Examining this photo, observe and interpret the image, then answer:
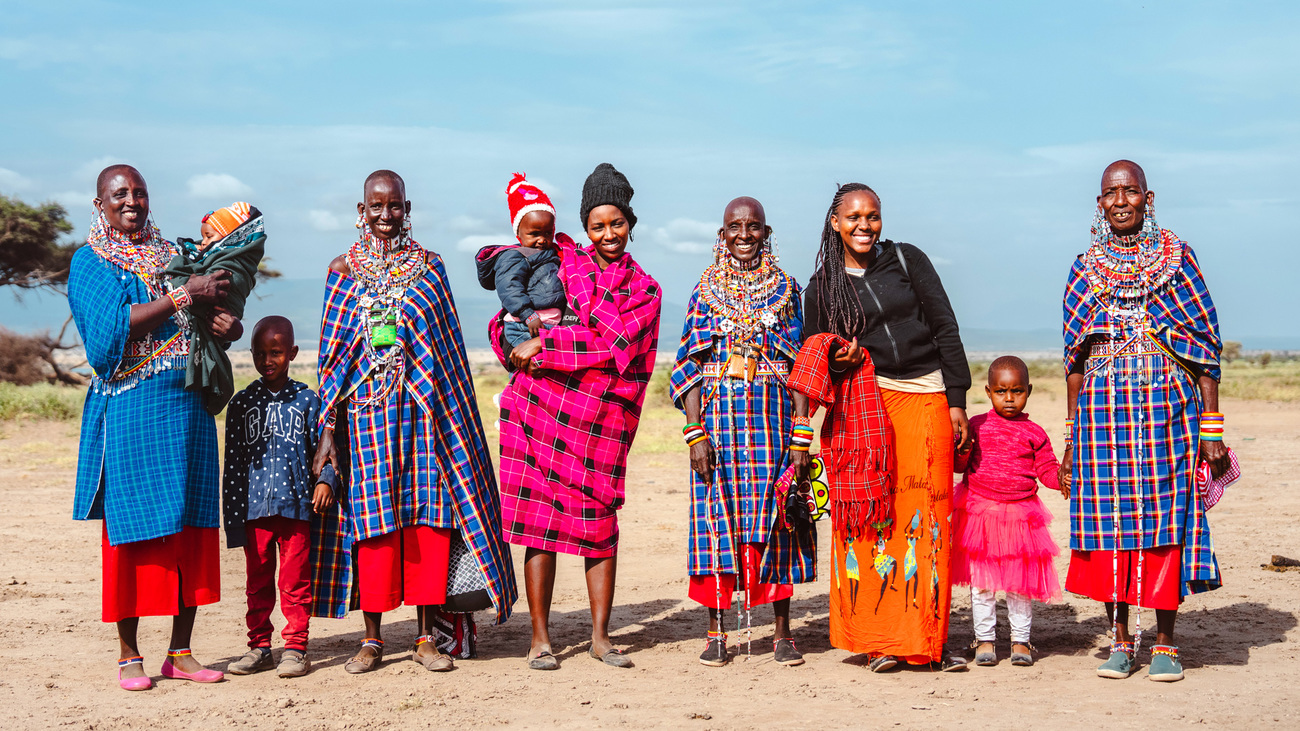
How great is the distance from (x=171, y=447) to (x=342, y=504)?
2.77 feet

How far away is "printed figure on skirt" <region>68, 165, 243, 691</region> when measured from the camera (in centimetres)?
535

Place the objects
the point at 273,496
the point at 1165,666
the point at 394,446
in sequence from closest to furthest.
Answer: the point at 1165,666
the point at 273,496
the point at 394,446

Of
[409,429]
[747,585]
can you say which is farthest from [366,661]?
[747,585]

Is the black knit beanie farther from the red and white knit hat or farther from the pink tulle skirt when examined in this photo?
the pink tulle skirt

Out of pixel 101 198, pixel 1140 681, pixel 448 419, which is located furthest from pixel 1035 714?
pixel 101 198

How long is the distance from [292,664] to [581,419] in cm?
184

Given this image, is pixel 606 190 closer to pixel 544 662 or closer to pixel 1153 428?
pixel 544 662

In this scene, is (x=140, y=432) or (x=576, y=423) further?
(x=576, y=423)

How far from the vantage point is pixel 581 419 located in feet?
18.9

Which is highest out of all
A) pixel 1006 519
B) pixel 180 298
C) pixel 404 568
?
pixel 180 298

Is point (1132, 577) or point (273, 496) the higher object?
point (273, 496)

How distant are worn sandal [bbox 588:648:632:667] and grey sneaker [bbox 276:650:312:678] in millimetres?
1446

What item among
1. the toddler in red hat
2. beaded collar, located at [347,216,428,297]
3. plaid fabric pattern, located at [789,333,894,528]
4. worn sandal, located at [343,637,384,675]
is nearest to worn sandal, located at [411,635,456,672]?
worn sandal, located at [343,637,384,675]

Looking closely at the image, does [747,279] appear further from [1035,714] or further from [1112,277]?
[1035,714]
